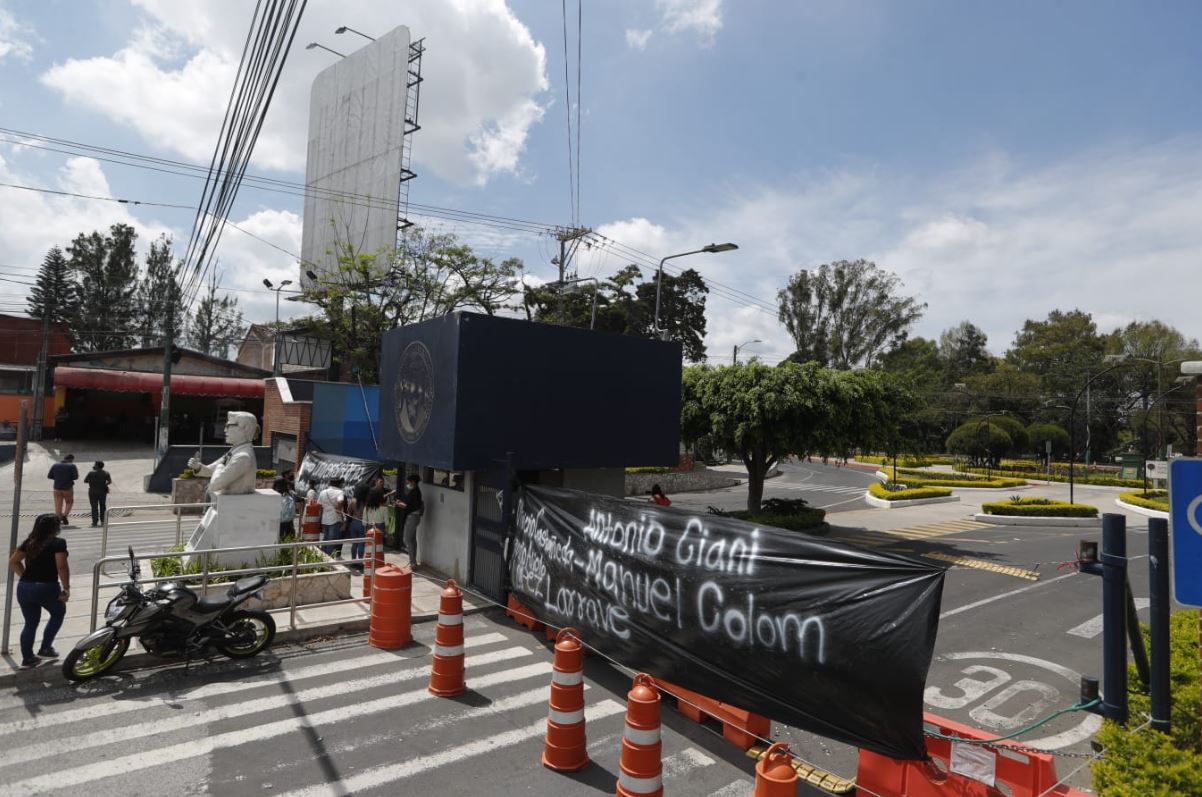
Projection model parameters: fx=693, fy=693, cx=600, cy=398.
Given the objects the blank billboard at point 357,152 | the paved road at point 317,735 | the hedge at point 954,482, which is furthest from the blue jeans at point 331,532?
the hedge at point 954,482

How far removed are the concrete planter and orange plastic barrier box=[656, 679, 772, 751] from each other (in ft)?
83.1

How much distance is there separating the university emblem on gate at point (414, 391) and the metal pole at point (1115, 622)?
9609 mm

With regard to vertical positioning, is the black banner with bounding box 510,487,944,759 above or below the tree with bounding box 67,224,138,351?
below

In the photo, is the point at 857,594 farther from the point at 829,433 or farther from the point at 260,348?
the point at 260,348

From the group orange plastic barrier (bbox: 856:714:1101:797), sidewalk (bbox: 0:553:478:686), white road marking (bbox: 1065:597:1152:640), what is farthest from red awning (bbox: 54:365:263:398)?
orange plastic barrier (bbox: 856:714:1101:797)

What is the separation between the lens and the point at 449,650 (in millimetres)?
7293

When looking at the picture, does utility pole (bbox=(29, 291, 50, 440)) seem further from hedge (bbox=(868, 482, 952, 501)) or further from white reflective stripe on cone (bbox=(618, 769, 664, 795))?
white reflective stripe on cone (bbox=(618, 769, 664, 795))

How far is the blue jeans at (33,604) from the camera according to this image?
7242 mm

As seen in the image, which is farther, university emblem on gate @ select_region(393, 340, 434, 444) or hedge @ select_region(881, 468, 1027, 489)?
hedge @ select_region(881, 468, 1027, 489)

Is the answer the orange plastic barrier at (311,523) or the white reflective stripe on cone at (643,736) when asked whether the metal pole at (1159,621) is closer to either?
the white reflective stripe on cone at (643,736)

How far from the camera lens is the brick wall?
77.7 feet

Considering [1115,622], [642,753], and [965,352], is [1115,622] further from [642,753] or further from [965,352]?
[965,352]

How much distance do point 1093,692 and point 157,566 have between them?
471 inches

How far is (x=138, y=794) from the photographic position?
5.29 metres
